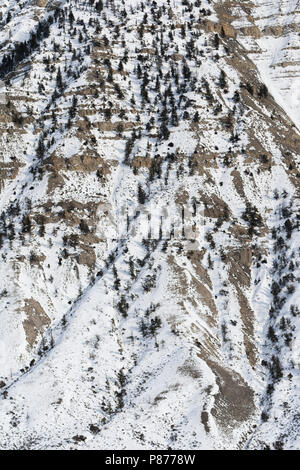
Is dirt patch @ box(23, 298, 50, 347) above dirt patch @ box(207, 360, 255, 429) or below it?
above

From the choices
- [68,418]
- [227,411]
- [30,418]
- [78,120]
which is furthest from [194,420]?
[78,120]

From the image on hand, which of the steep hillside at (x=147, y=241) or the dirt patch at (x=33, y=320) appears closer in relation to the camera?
the steep hillside at (x=147, y=241)

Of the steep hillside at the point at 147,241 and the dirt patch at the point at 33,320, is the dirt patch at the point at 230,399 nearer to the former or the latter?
the steep hillside at the point at 147,241

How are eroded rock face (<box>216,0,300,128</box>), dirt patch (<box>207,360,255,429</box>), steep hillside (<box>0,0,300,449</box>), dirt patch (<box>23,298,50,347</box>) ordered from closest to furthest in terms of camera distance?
dirt patch (<box>207,360,255,429</box>) < steep hillside (<box>0,0,300,449</box>) < dirt patch (<box>23,298,50,347</box>) < eroded rock face (<box>216,0,300,128</box>)

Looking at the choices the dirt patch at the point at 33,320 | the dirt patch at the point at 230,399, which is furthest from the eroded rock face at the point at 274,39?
the dirt patch at the point at 33,320

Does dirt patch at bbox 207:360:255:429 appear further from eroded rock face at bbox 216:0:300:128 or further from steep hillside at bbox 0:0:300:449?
eroded rock face at bbox 216:0:300:128

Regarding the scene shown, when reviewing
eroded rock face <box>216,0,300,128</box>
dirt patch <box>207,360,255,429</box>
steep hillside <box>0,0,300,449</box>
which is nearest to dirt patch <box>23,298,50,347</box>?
steep hillside <box>0,0,300,449</box>

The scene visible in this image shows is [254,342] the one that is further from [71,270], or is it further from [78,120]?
[78,120]

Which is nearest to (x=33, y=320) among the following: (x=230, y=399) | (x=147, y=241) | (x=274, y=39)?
(x=147, y=241)

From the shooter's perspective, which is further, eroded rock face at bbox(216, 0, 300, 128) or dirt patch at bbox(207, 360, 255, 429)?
eroded rock face at bbox(216, 0, 300, 128)

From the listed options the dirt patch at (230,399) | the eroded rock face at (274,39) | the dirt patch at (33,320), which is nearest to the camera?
the dirt patch at (230,399)
